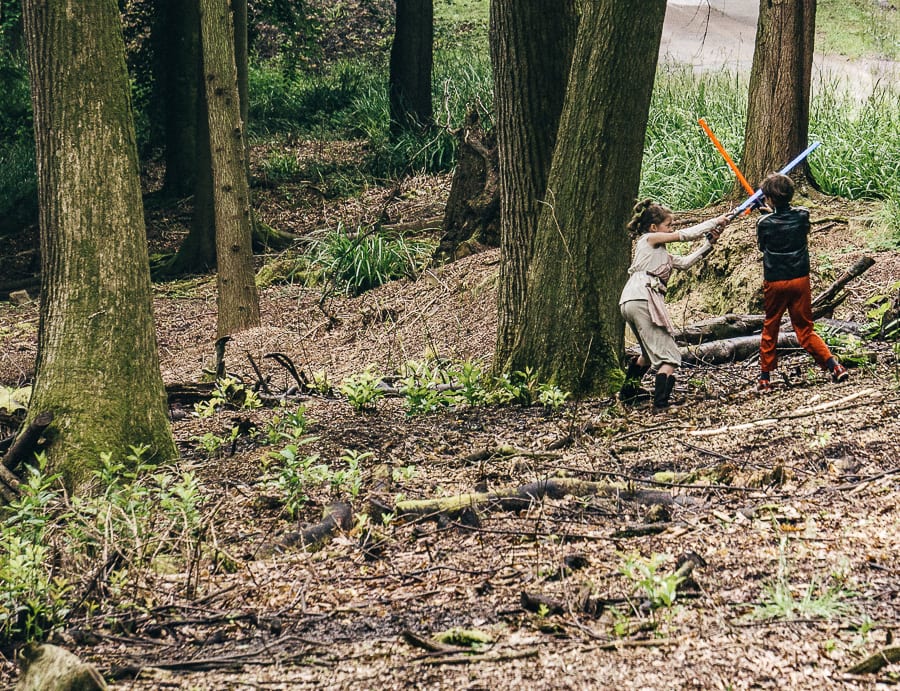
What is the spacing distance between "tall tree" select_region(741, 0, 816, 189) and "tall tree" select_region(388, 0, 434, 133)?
874 centimetres

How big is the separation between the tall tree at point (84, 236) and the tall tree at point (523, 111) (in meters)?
2.73

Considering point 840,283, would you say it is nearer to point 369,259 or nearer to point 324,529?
point 324,529

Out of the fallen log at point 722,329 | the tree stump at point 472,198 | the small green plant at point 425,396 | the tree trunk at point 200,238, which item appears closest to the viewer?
the small green plant at point 425,396

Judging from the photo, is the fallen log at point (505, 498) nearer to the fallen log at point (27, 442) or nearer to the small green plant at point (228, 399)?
the fallen log at point (27, 442)

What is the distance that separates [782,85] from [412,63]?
9375 mm

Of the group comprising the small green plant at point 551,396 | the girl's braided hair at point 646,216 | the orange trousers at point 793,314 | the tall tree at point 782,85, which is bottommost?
the small green plant at point 551,396

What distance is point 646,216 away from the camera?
6.12m

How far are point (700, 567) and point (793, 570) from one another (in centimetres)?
31

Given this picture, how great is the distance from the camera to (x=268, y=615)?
3.36 m

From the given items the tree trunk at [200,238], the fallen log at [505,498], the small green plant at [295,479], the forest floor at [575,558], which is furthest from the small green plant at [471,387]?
the tree trunk at [200,238]

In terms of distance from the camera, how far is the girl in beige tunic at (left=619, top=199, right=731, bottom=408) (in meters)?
5.97

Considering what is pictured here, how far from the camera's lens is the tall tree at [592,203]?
6035 mm

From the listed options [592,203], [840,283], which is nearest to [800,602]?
[592,203]

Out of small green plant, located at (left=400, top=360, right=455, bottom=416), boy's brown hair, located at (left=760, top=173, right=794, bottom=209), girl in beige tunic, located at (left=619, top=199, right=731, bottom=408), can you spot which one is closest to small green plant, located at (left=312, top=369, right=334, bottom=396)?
small green plant, located at (left=400, top=360, right=455, bottom=416)
